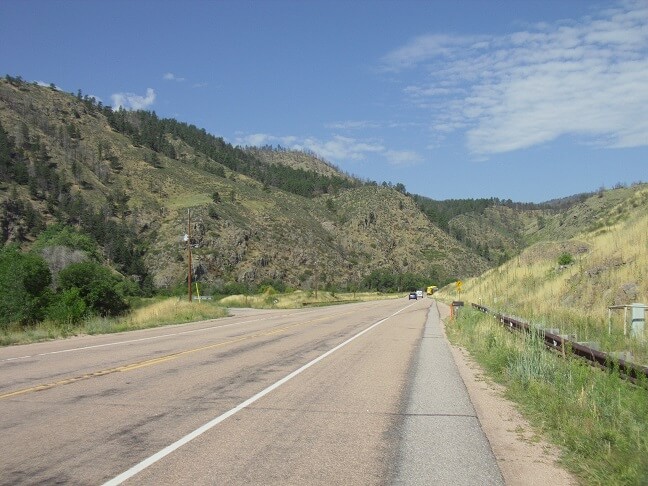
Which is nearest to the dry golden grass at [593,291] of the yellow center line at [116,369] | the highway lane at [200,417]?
the highway lane at [200,417]

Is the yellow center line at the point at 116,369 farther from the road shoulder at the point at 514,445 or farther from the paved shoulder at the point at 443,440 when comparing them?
the road shoulder at the point at 514,445

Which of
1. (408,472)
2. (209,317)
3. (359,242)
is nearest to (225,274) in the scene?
(359,242)

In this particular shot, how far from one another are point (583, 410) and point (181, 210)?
3972 inches

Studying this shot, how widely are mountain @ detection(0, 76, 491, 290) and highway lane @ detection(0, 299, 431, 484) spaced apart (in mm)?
54944

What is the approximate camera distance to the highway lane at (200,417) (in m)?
5.64

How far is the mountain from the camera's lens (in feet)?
302

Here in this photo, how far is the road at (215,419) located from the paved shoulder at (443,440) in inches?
1.5

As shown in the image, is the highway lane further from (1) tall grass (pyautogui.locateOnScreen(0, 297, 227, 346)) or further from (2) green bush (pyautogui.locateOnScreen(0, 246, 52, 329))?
(2) green bush (pyautogui.locateOnScreen(0, 246, 52, 329))

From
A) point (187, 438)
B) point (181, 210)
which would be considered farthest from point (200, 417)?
point (181, 210)

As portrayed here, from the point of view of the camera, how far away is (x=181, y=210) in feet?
341

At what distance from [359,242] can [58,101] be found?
7633cm

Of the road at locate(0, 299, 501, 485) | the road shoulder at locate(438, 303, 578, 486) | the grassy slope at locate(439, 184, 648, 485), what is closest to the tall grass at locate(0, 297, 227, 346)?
the road at locate(0, 299, 501, 485)

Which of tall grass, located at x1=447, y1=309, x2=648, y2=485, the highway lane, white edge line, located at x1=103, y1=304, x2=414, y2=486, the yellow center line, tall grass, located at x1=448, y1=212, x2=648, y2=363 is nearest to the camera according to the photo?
white edge line, located at x1=103, y1=304, x2=414, y2=486

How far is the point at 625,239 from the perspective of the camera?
A: 21.7m
